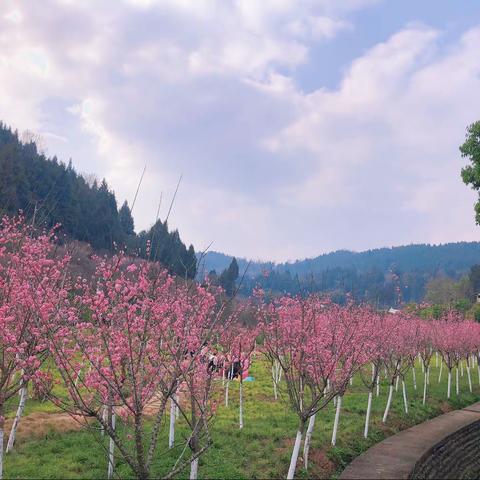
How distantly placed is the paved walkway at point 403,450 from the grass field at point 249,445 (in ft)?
2.19

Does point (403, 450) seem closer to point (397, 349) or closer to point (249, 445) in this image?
point (249, 445)

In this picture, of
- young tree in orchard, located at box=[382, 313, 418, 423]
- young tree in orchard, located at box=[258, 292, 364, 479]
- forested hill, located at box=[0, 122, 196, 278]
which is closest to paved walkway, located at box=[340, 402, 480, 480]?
young tree in orchard, located at box=[382, 313, 418, 423]

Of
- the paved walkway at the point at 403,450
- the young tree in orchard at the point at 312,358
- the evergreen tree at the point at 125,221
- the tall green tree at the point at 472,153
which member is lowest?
the paved walkway at the point at 403,450

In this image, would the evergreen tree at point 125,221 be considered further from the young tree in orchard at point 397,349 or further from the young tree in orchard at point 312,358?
the young tree in orchard at point 312,358

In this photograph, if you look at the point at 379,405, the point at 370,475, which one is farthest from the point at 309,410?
the point at 379,405

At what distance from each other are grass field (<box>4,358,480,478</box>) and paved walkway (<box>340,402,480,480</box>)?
67 centimetres

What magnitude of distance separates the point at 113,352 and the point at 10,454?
5.20m

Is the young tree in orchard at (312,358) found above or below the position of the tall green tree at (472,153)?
below

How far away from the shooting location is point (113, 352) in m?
10.9

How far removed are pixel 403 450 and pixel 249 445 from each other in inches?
206

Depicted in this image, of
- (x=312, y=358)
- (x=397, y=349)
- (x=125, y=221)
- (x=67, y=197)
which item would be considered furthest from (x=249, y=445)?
(x=125, y=221)

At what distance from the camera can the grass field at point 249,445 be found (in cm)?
1214

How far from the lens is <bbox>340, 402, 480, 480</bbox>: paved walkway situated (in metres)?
13.0

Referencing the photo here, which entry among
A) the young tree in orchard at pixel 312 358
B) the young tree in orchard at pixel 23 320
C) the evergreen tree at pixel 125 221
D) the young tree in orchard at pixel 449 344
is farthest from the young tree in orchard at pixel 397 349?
the evergreen tree at pixel 125 221
